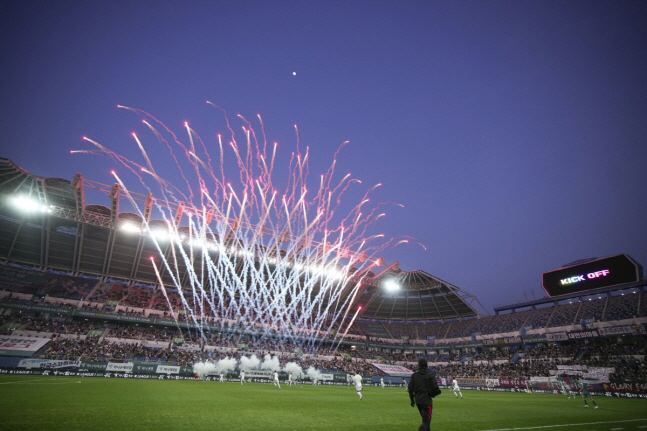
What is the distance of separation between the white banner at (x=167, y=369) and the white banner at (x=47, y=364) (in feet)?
23.4

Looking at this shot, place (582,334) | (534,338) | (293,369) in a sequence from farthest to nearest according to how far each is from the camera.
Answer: (534,338) → (582,334) → (293,369)

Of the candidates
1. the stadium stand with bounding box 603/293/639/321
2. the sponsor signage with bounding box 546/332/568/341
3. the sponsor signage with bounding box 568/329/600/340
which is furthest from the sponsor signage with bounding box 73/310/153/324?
the stadium stand with bounding box 603/293/639/321

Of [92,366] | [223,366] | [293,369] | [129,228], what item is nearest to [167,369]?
[223,366]

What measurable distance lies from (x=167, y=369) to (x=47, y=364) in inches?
408

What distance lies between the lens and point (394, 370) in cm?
5328

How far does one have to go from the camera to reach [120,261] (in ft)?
152

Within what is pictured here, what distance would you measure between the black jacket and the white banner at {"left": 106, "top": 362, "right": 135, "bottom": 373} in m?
36.5

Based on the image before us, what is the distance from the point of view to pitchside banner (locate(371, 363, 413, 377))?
5204cm

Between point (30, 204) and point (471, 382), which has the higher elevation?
point (30, 204)

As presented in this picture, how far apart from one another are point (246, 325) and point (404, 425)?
46.1 meters

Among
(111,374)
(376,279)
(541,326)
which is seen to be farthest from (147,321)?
(541,326)

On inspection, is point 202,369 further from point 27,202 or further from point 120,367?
point 27,202

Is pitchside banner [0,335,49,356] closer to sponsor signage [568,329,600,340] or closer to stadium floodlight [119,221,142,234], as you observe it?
stadium floodlight [119,221,142,234]

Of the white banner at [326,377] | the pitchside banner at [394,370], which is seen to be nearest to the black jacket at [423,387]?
the white banner at [326,377]
